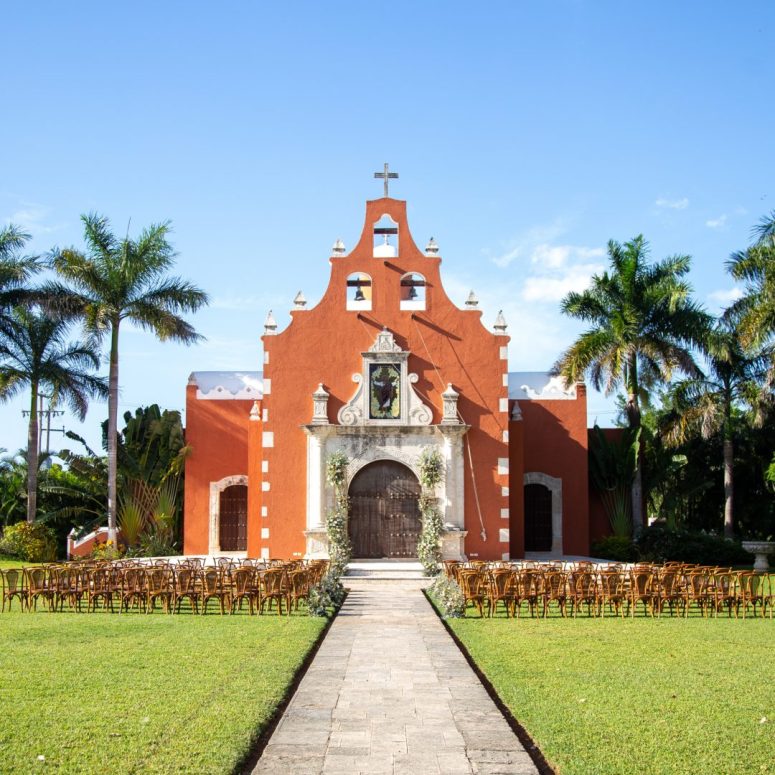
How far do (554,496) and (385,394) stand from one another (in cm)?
628

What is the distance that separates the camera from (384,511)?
2491 centimetres

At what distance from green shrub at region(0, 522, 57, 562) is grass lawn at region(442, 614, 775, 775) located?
16.8 m

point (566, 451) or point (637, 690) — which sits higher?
point (566, 451)

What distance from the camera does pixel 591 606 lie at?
55.1ft

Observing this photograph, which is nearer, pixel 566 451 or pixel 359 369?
pixel 359 369

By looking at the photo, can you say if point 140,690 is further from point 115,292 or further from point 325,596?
point 115,292

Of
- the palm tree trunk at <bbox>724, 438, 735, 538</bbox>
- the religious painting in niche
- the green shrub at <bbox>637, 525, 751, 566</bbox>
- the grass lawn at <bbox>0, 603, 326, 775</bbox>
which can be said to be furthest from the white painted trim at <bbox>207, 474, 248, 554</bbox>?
the palm tree trunk at <bbox>724, 438, 735, 538</bbox>

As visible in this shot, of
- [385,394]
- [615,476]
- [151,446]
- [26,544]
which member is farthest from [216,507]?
[615,476]

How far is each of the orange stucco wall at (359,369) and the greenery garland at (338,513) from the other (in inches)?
43.0

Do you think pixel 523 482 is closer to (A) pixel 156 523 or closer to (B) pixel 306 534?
(B) pixel 306 534

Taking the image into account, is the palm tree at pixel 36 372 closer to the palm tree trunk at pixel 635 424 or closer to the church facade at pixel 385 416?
the church facade at pixel 385 416

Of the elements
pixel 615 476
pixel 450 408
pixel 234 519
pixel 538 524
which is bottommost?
pixel 538 524

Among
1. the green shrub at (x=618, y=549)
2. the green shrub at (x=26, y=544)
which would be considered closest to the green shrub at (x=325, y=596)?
the green shrub at (x=618, y=549)

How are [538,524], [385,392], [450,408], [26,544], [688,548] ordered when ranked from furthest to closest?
[538,524], [26,544], [688,548], [385,392], [450,408]
